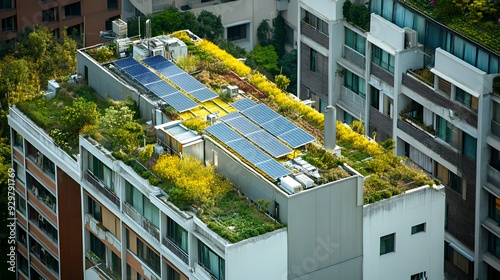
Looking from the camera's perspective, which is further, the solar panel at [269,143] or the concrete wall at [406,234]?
the solar panel at [269,143]

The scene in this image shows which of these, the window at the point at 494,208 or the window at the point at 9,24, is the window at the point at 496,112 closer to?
the window at the point at 494,208

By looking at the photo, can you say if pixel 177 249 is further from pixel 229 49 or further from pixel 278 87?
pixel 229 49

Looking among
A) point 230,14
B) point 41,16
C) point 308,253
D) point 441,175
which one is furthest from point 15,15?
point 308,253

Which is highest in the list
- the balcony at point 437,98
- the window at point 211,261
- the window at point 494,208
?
the balcony at point 437,98

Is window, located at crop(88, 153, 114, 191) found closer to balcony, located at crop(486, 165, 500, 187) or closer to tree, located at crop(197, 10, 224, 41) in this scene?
balcony, located at crop(486, 165, 500, 187)

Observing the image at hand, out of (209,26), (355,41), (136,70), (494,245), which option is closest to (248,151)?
(136,70)

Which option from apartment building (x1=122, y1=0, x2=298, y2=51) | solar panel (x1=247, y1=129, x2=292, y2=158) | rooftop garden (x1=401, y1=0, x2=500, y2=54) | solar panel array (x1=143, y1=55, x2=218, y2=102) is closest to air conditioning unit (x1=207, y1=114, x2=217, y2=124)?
solar panel (x1=247, y1=129, x2=292, y2=158)

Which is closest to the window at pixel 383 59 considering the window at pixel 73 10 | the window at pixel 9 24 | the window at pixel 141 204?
the window at pixel 141 204

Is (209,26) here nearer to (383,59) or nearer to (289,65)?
(289,65)
